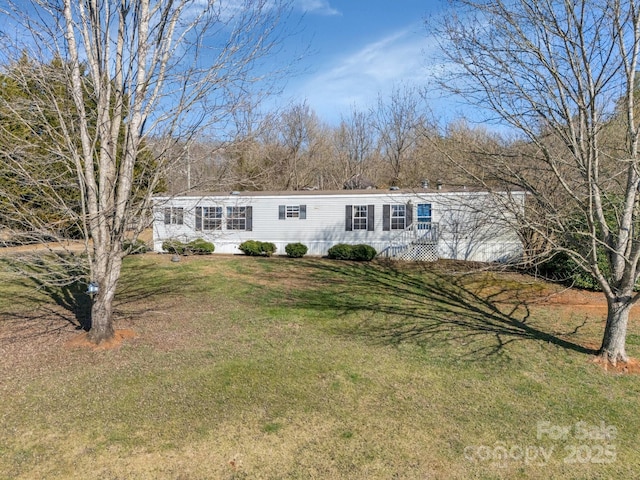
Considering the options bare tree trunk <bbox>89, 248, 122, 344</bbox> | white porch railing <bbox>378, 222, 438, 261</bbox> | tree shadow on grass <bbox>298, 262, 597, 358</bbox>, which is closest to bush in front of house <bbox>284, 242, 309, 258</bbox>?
tree shadow on grass <bbox>298, 262, 597, 358</bbox>

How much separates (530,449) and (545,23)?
5171mm

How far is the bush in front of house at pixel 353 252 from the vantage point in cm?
1476

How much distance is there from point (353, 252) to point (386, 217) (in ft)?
6.48

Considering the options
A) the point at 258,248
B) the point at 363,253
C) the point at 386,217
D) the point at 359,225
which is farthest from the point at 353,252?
the point at 258,248

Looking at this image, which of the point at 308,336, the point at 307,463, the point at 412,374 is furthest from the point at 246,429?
the point at 308,336

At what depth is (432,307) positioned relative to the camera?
27.5 ft

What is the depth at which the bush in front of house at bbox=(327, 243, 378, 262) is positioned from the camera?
48.4 ft

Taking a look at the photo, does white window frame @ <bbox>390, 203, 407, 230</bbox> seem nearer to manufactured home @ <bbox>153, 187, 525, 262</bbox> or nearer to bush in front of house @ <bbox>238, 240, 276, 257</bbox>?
manufactured home @ <bbox>153, 187, 525, 262</bbox>

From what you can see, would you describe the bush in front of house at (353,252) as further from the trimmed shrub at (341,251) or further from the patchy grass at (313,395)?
the patchy grass at (313,395)

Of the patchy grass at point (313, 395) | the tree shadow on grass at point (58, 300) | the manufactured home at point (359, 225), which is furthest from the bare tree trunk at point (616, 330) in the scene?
the manufactured home at point (359, 225)

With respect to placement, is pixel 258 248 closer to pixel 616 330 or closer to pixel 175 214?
pixel 175 214

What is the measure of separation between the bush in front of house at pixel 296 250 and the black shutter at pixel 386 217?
3.29 meters

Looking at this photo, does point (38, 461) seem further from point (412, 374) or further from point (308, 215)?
point (308, 215)

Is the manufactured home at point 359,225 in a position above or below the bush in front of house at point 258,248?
above
